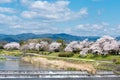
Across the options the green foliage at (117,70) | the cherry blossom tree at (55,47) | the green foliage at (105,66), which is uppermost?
the cherry blossom tree at (55,47)

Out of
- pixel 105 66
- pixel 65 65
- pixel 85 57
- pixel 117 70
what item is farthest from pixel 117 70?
pixel 85 57

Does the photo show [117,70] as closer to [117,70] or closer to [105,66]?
[117,70]

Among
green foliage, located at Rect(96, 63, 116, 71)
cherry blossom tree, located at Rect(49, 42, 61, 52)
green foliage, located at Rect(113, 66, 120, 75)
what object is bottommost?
green foliage, located at Rect(113, 66, 120, 75)

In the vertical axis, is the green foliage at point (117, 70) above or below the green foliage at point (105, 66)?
below

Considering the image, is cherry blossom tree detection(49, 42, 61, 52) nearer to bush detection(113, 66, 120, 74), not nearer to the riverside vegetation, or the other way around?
the riverside vegetation

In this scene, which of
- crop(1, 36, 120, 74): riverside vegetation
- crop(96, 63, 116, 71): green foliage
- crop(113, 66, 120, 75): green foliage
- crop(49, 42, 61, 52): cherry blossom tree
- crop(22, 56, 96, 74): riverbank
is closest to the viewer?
crop(113, 66, 120, 75): green foliage

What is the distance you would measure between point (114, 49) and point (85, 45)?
58.0 ft

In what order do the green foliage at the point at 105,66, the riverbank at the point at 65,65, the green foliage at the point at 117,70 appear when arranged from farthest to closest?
the green foliage at the point at 105,66 → the riverbank at the point at 65,65 → the green foliage at the point at 117,70

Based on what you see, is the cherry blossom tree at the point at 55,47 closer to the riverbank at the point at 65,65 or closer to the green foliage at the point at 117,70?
the riverbank at the point at 65,65

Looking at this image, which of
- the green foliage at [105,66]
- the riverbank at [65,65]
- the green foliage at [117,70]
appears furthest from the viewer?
the green foliage at [105,66]

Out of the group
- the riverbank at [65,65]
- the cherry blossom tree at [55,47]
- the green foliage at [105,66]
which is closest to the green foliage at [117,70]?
the green foliage at [105,66]

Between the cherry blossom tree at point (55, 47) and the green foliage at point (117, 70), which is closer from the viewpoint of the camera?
the green foliage at point (117, 70)

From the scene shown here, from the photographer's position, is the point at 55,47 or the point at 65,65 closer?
the point at 65,65

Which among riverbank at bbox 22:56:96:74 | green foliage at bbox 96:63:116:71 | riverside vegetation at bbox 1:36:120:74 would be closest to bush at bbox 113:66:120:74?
riverside vegetation at bbox 1:36:120:74
